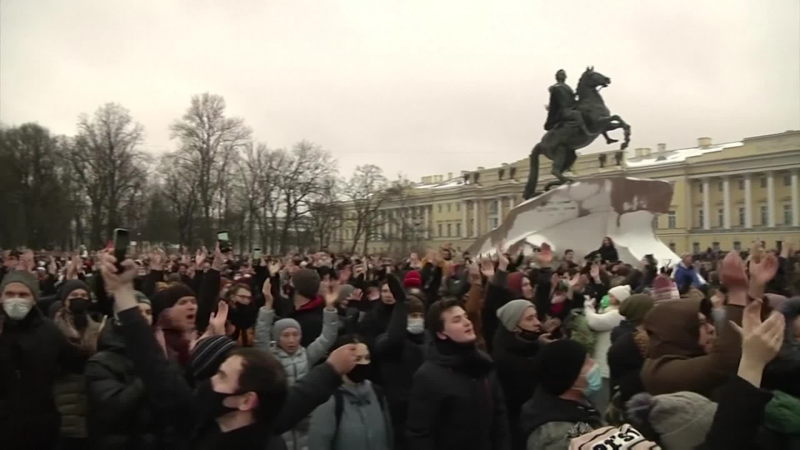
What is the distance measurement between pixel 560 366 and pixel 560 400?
16cm

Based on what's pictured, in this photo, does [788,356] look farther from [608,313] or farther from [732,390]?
[608,313]

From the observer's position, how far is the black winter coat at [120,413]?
3.29 meters

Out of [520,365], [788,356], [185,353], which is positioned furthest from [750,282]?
[185,353]

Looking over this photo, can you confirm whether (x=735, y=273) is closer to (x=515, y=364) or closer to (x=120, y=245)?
(x=515, y=364)

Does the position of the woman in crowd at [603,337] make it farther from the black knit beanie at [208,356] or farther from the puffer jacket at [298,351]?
the black knit beanie at [208,356]

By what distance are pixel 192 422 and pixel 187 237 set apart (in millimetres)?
46730

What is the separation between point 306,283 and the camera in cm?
584

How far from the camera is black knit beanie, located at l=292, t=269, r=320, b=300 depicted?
5828 millimetres

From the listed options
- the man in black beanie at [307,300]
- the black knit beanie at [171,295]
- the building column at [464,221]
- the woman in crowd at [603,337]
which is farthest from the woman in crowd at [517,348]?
the building column at [464,221]

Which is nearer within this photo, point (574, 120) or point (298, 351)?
point (298, 351)

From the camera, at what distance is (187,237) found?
1880 inches

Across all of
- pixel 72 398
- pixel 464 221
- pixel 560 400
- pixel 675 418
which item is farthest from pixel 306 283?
pixel 464 221

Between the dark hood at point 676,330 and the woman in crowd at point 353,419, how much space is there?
1434 millimetres

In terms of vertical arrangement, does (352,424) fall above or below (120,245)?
below
